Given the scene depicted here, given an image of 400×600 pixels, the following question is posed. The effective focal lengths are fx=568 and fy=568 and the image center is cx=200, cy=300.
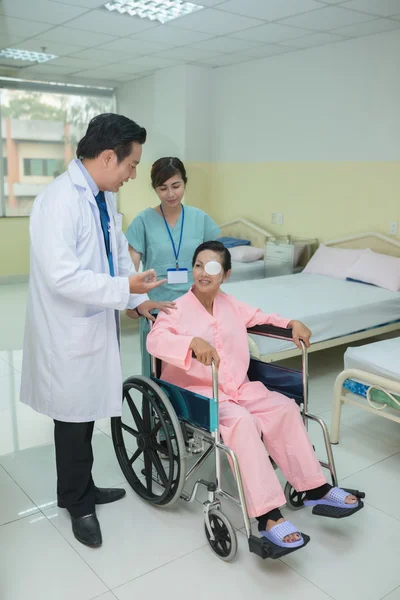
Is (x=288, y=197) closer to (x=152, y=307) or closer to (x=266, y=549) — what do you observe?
(x=152, y=307)

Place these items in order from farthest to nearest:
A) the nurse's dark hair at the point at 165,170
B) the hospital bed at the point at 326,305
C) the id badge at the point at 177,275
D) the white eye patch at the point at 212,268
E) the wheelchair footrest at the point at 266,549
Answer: the hospital bed at the point at 326,305
the id badge at the point at 177,275
the nurse's dark hair at the point at 165,170
the white eye patch at the point at 212,268
the wheelchair footrest at the point at 266,549

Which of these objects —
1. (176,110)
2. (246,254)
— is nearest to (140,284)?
(246,254)

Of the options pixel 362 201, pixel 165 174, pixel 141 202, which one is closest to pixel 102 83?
pixel 141 202

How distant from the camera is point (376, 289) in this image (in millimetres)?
4152

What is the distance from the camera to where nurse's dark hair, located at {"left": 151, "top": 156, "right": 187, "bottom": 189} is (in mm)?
2436

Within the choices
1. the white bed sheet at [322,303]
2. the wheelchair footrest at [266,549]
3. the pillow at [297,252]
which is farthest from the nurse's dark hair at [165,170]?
the pillow at [297,252]

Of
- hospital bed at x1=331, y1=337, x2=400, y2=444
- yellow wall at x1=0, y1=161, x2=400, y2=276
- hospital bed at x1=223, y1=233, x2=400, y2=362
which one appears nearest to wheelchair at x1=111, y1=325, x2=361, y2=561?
hospital bed at x1=331, y1=337, x2=400, y2=444

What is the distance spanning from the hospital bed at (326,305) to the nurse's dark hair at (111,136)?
5.01ft

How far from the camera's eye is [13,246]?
6523mm

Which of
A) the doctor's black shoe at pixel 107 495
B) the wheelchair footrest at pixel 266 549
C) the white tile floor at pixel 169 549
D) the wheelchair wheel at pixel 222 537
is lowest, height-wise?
the white tile floor at pixel 169 549

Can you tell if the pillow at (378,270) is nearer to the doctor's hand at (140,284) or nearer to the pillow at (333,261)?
the pillow at (333,261)

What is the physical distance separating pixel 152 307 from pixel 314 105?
3.43 meters

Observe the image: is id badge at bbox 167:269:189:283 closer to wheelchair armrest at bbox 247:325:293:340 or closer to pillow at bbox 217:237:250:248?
wheelchair armrest at bbox 247:325:293:340

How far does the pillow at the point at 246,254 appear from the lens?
17.4 feet
